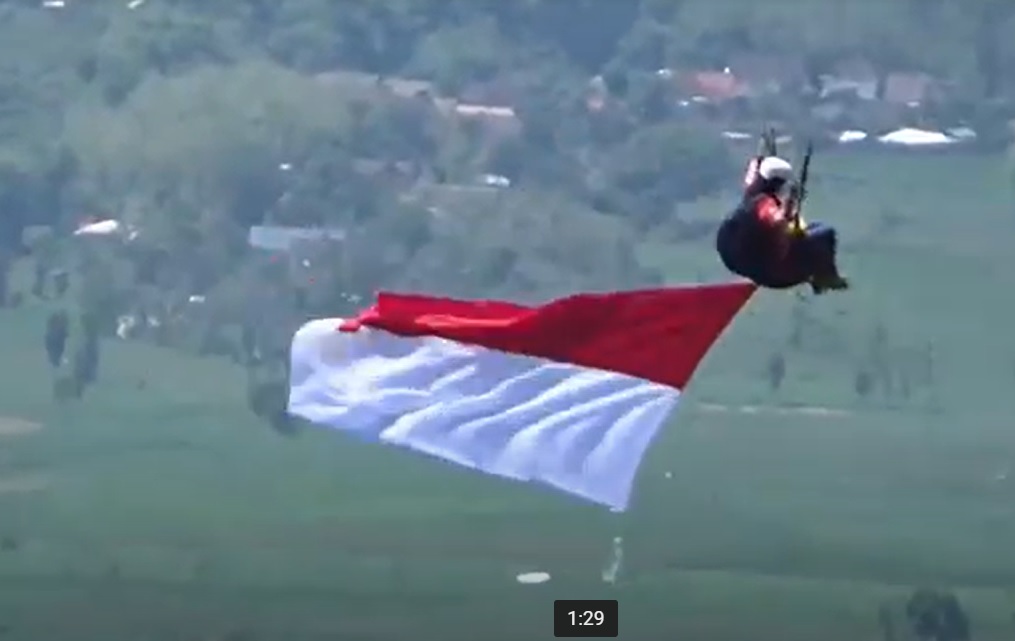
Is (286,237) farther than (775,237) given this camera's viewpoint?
Yes

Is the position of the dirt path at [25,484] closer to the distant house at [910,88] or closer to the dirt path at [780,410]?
the dirt path at [780,410]

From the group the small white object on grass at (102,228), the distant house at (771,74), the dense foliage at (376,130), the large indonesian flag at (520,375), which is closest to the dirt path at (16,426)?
the dense foliage at (376,130)

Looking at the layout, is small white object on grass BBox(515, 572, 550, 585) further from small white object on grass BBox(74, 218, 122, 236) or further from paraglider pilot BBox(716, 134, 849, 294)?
paraglider pilot BBox(716, 134, 849, 294)

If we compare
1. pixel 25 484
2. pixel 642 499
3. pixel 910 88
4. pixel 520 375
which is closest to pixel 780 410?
pixel 642 499

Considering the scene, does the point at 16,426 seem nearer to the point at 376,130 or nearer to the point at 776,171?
the point at 376,130

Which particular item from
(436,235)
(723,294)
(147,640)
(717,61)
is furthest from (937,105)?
(723,294)

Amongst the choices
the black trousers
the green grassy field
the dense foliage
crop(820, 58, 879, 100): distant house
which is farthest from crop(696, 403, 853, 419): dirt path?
the black trousers
